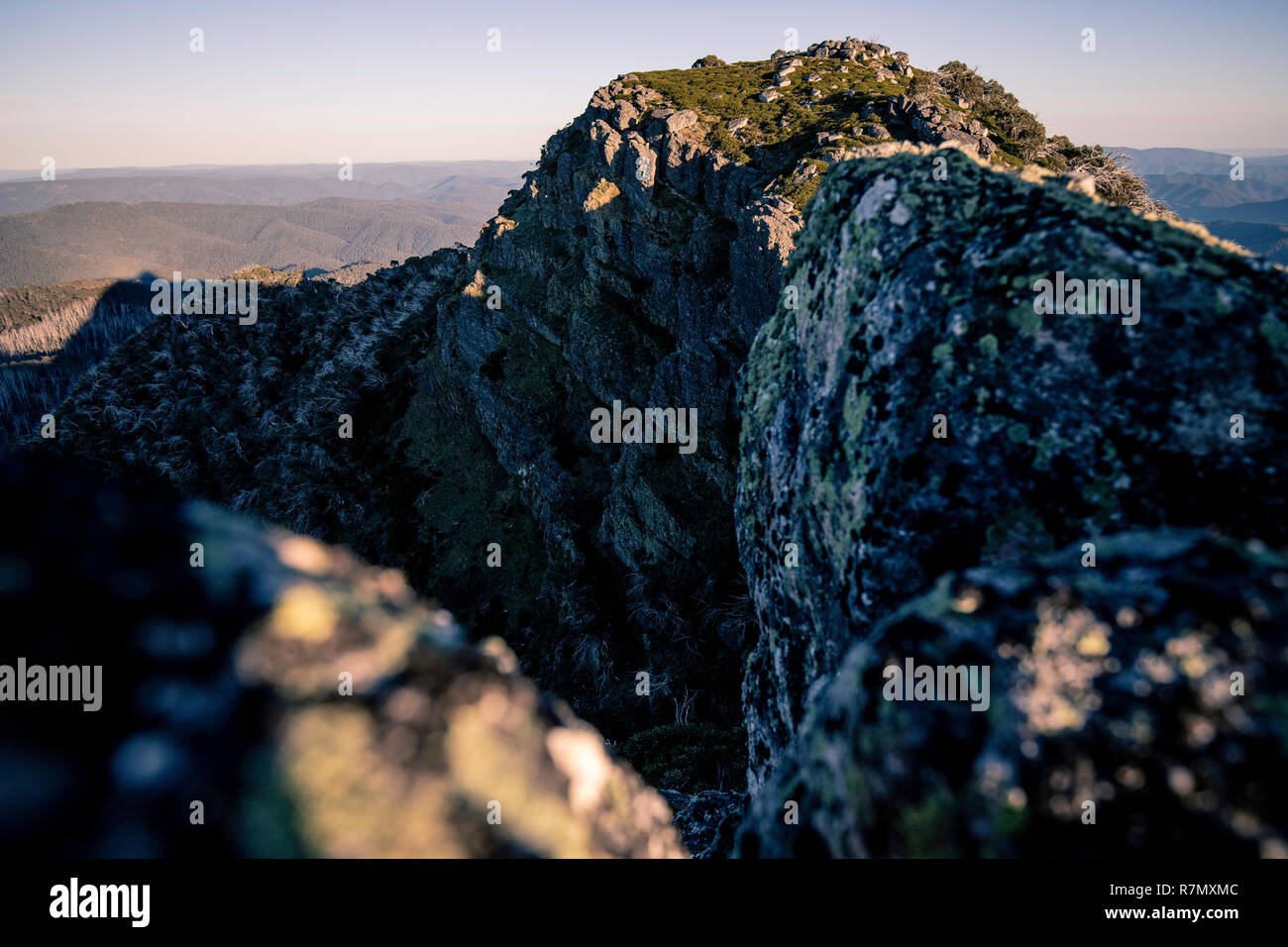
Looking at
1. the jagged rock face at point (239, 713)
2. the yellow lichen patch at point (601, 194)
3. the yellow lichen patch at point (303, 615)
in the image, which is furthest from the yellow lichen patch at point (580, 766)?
the yellow lichen patch at point (601, 194)

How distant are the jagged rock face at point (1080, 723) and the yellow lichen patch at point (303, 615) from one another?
2.94m

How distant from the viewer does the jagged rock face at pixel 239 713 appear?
222 centimetres

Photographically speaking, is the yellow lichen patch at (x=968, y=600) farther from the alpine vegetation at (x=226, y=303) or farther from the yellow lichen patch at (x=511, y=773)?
the alpine vegetation at (x=226, y=303)

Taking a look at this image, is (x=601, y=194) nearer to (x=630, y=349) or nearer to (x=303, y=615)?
(x=630, y=349)

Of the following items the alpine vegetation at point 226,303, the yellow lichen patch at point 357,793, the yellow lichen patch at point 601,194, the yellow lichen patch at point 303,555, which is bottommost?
the yellow lichen patch at point 357,793

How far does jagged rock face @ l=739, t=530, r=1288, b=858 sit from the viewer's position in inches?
110

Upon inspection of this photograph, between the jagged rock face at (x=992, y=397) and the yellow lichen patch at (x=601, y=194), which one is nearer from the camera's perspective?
the jagged rock face at (x=992, y=397)

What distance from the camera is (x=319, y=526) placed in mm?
65312

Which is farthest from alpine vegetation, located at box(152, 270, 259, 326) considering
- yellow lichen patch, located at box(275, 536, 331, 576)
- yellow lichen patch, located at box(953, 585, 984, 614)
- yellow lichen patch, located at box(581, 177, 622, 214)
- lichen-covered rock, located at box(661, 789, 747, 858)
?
yellow lichen patch, located at box(953, 585, 984, 614)

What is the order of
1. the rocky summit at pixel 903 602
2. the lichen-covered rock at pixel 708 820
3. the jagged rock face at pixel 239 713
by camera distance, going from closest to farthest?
the jagged rock face at pixel 239 713, the rocky summit at pixel 903 602, the lichen-covered rock at pixel 708 820

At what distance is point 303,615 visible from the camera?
2850 mm

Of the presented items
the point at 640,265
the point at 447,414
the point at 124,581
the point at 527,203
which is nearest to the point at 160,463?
the point at 447,414

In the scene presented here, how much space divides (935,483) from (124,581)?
5936 mm

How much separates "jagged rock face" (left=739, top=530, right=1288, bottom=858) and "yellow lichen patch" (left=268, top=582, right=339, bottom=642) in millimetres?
2943
